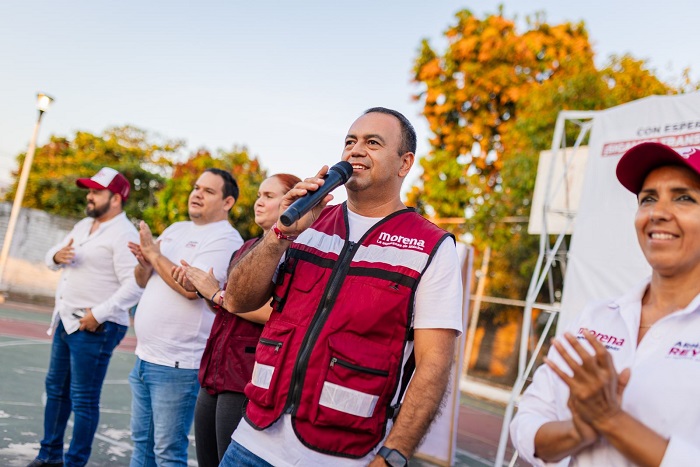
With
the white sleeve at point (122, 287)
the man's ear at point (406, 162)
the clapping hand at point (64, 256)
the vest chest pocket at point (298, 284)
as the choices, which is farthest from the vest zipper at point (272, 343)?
the clapping hand at point (64, 256)

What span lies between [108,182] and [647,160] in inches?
168

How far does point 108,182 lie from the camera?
A: 4.97 m

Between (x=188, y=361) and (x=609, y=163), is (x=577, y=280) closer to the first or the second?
(x=609, y=163)

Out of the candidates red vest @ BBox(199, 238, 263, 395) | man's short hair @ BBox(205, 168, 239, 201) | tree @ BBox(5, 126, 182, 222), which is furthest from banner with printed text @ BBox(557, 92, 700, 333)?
tree @ BBox(5, 126, 182, 222)

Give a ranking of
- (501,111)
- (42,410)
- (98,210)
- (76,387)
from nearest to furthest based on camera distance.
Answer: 1. (76,387)
2. (98,210)
3. (42,410)
4. (501,111)

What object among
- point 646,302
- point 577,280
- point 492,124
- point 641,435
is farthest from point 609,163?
point 492,124

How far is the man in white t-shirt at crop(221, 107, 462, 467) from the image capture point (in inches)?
83.0

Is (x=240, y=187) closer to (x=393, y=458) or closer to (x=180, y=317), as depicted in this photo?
(x=180, y=317)

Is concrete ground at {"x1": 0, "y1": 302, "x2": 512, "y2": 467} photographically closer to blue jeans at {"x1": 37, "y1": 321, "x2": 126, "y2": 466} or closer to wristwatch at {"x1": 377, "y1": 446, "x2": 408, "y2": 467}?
blue jeans at {"x1": 37, "y1": 321, "x2": 126, "y2": 466}

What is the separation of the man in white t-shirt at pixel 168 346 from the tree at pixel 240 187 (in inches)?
624

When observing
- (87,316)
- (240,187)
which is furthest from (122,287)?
(240,187)

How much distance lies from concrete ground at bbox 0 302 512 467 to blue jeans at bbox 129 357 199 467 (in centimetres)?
157

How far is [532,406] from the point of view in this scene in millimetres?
1723

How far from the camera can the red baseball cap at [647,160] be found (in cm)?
160
